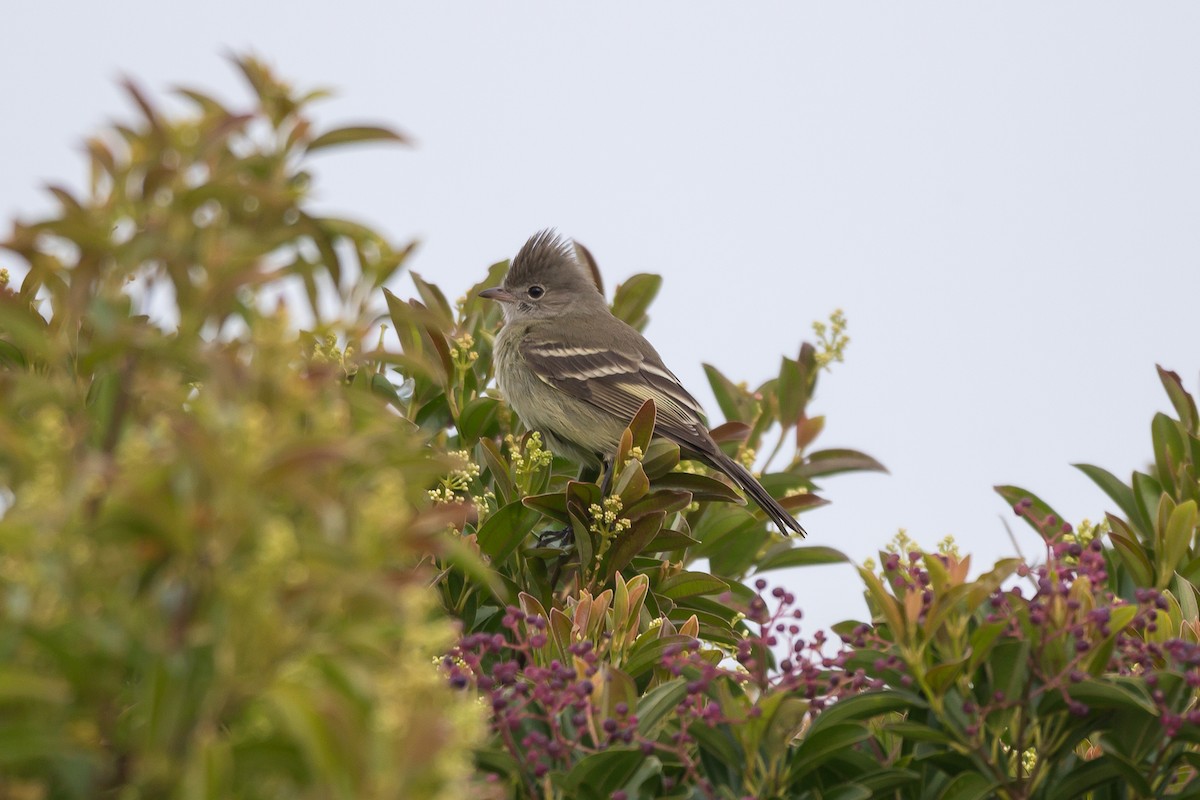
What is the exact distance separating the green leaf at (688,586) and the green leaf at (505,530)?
0.50 metres

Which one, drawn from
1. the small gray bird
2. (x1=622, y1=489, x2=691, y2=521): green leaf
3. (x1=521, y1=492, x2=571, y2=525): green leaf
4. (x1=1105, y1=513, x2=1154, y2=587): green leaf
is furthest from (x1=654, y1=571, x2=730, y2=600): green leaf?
the small gray bird

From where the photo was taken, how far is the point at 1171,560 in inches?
165

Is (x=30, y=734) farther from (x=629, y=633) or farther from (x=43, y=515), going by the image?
(x=629, y=633)

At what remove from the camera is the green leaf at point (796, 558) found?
17.6 ft

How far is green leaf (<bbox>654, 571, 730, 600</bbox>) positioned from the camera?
171 inches

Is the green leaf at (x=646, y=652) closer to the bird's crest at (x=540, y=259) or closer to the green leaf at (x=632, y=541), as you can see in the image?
the green leaf at (x=632, y=541)

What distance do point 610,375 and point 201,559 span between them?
6.62 metres

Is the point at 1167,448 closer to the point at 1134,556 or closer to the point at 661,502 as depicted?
the point at 1134,556

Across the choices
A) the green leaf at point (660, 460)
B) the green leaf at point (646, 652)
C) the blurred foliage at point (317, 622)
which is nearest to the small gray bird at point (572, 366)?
the green leaf at point (660, 460)

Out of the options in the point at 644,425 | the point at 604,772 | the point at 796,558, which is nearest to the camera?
the point at 604,772

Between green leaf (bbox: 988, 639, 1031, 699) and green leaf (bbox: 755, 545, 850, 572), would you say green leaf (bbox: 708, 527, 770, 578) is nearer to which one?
green leaf (bbox: 755, 545, 850, 572)

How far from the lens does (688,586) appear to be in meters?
4.38

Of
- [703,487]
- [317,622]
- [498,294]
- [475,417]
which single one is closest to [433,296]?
[475,417]

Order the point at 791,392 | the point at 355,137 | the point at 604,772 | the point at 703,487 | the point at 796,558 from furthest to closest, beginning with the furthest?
the point at 791,392 < the point at 796,558 < the point at 703,487 < the point at 604,772 < the point at 355,137
